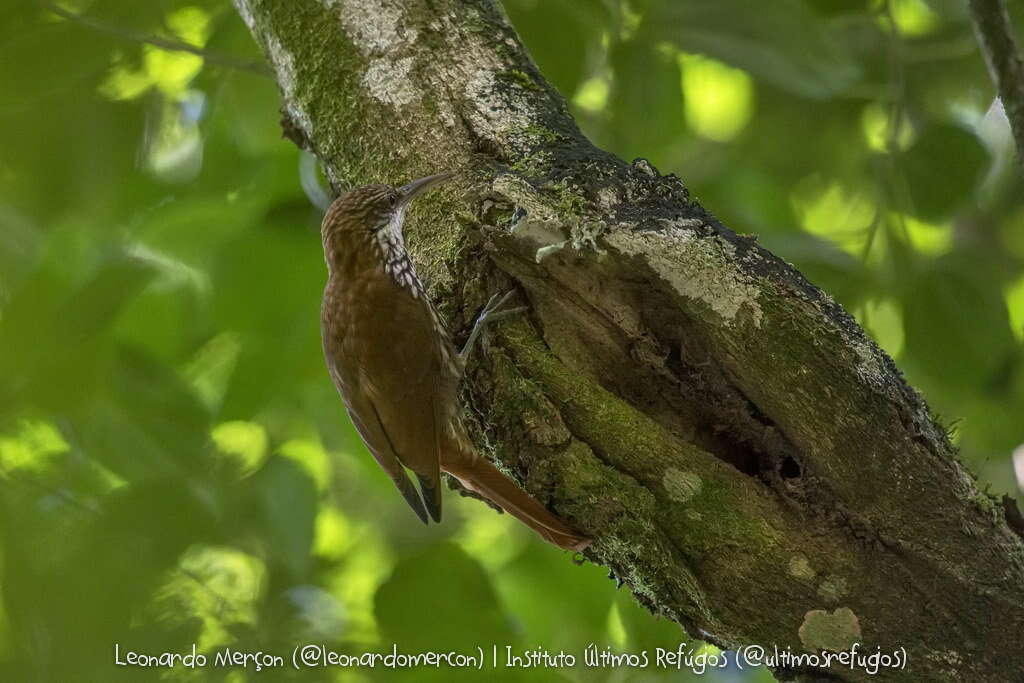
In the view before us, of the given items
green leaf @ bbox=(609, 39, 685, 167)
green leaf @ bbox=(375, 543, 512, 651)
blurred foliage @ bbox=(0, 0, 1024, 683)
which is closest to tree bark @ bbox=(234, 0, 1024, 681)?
green leaf @ bbox=(375, 543, 512, 651)

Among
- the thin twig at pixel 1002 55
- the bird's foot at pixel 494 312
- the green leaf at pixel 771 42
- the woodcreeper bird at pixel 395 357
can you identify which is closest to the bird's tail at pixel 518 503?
the woodcreeper bird at pixel 395 357

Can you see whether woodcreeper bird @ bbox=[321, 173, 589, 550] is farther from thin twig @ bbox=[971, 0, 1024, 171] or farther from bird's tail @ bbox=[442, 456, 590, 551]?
thin twig @ bbox=[971, 0, 1024, 171]

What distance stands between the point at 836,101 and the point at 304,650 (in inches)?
117

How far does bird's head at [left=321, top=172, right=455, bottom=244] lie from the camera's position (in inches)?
96.8

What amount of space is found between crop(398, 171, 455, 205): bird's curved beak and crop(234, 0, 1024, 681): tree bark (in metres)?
0.03

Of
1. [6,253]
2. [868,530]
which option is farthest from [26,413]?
[868,530]

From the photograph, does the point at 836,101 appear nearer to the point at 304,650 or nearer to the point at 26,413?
the point at 304,650

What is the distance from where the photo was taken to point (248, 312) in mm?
3391

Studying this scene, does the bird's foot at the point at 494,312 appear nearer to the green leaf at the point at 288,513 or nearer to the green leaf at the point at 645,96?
the green leaf at the point at 288,513

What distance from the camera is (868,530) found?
1925 mm

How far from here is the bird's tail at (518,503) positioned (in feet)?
6.98

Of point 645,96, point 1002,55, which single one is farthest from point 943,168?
point 645,96

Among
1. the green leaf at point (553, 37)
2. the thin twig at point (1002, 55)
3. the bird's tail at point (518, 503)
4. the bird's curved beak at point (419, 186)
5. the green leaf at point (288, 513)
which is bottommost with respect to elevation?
the green leaf at point (288, 513)

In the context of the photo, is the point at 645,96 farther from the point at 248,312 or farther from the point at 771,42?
the point at 248,312
